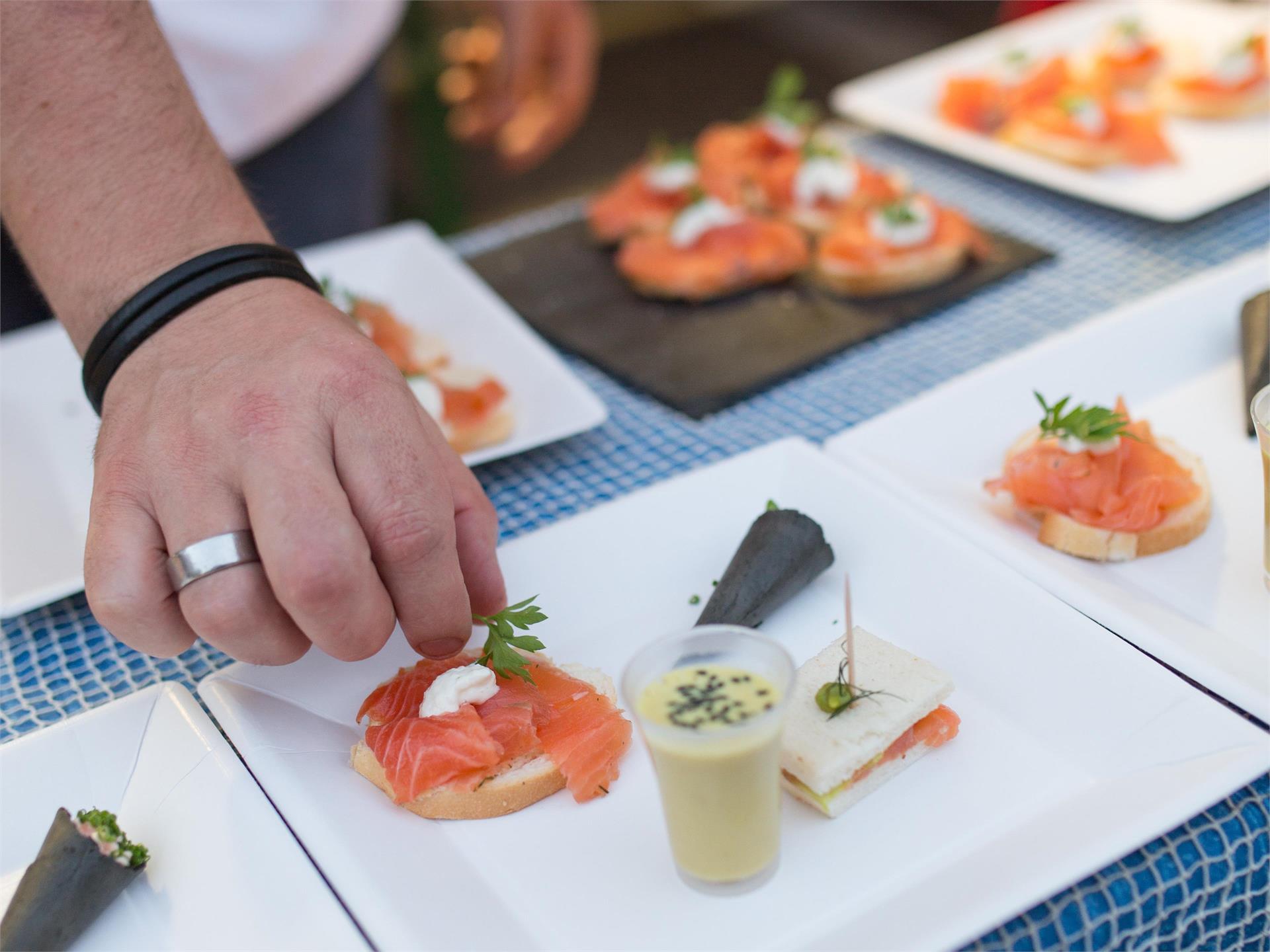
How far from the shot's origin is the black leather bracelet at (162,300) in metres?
1.44

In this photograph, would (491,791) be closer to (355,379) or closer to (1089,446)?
(355,379)

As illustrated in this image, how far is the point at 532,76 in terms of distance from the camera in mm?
3377

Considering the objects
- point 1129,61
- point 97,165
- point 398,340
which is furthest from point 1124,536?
point 1129,61

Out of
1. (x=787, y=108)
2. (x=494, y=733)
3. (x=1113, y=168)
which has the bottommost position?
(x=1113, y=168)

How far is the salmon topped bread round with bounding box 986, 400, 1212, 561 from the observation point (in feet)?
5.36

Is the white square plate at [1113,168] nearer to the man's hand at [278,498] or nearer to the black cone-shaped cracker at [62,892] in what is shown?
the man's hand at [278,498]

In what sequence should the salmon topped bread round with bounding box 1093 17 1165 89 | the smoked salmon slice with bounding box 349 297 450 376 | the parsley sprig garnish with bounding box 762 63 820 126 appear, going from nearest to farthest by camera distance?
the smoked salmon slice with bounding box 349 297 450 376 < the parsley sprig garnish with bounding box 762 63 820 126 < the salmon topped bread round with bounding box 1093 17 1165 89

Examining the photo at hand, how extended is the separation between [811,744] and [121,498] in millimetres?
801

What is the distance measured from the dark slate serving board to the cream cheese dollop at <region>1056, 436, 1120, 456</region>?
2.18 ft

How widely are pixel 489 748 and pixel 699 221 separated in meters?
1.77

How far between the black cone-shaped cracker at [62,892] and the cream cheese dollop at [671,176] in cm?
223

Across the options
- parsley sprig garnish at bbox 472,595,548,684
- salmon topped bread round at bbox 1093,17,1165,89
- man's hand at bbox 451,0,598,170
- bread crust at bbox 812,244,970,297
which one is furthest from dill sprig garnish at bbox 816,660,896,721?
salmon topped bread round at bbox 1093,17,1165,89

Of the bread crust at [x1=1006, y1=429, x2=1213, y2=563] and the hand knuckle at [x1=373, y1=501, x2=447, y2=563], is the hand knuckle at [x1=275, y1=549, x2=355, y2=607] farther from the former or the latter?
the bread crust at [x1=1006, y1=429, x2=1213, y2=563]

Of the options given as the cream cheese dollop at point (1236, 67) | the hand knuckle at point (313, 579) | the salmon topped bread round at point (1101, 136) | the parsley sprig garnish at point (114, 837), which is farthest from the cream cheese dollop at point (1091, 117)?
the parsley sprig garnish at point (114, 837)
